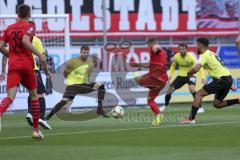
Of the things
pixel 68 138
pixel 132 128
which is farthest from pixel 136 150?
pixel 132 128

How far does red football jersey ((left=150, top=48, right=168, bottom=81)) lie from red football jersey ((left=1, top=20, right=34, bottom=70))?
20.0ft

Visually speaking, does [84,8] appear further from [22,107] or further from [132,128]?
[132,128]

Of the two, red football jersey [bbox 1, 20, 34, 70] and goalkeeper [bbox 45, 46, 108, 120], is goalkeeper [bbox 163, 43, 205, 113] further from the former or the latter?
red football jersey [bbox 1, 20, 34, 70]

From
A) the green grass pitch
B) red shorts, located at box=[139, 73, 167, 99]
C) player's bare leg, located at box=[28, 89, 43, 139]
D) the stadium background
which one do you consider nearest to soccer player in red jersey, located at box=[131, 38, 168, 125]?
red shorts, located at box=[139, 73, 167, 99]

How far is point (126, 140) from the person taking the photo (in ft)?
49.8

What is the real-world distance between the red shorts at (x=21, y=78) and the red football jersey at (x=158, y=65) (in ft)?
19.4

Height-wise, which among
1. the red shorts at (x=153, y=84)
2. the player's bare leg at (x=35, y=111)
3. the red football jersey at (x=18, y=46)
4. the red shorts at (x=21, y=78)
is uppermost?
the red football jersey at (x=18, y=46)

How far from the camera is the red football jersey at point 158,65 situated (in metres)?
20.9

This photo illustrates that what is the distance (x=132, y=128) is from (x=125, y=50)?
19267 millimetres

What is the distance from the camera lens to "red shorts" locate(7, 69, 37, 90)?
15.0 metres

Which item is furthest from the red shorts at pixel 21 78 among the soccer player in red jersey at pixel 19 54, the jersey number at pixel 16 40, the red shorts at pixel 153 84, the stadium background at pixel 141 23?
the stadium background at pixel 141 23

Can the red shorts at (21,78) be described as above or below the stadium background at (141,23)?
above

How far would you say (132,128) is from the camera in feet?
60.0

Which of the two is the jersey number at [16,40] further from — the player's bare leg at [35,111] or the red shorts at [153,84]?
the red shorts at [153,84]
